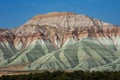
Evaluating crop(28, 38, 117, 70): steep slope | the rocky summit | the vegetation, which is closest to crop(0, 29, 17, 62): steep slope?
the rocky summit

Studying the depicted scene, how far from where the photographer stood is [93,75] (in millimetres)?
78312

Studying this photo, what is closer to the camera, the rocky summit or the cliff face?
the rocky summit

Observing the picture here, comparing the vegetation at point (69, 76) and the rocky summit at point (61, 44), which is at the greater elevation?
the vegetation at point (69, 76)

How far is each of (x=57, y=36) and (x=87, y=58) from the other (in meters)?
Result: 28.6

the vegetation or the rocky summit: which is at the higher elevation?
the vegetation

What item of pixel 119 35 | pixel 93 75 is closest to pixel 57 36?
pixel 119 35

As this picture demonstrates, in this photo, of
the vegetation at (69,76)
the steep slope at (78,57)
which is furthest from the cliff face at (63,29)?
the vegetation at (69,76)

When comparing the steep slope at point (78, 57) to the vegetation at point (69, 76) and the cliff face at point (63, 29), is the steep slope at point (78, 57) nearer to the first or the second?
the cliff face at point (63, 29)

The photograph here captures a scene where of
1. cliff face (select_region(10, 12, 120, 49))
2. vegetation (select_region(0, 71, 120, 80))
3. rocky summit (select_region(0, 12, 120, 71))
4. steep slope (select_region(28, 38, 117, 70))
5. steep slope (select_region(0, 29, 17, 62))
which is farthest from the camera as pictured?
cliff face (select_region(10, 12, 120, 49))

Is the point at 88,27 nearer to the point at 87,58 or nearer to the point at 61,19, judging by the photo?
the point at 61,19

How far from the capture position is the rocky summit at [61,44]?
153238 mm

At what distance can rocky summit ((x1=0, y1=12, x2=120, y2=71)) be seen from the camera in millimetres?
153238

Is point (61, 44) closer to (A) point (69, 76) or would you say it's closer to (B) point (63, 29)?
(B) point (63, 29)

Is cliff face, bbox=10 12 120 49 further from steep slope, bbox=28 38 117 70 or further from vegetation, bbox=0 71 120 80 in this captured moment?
vegetation, bbox=0 71 120 80
